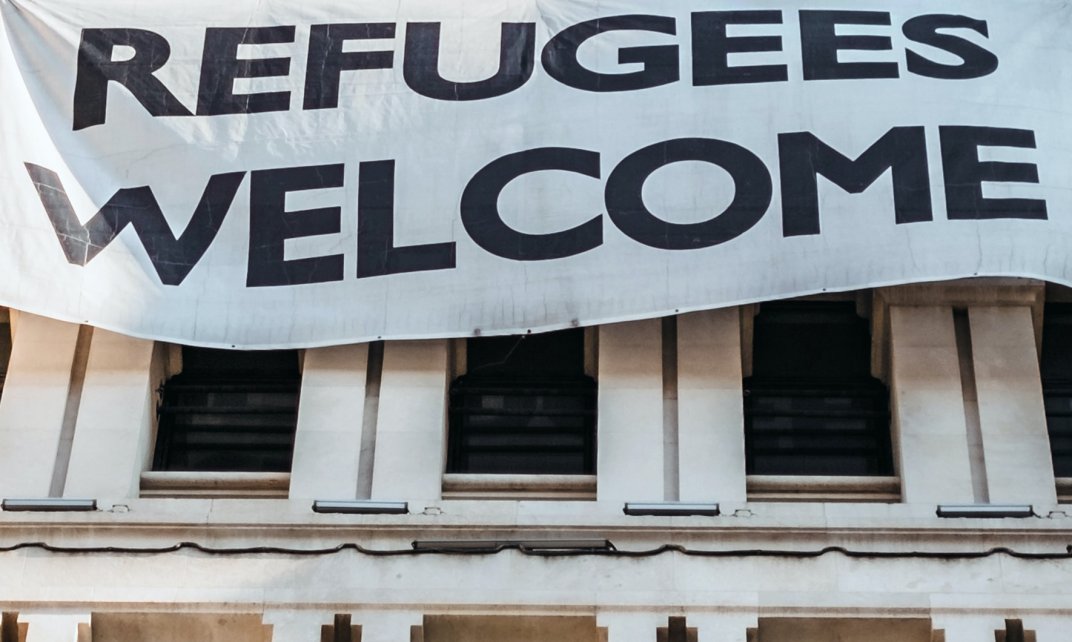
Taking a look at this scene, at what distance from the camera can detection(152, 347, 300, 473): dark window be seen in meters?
27.4

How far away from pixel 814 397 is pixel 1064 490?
11.3 feet

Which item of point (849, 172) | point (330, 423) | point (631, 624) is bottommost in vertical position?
point (631, 624)

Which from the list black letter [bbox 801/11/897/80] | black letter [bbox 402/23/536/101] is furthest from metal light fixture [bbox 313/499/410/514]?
black letter [bbox 801/11/897/80]

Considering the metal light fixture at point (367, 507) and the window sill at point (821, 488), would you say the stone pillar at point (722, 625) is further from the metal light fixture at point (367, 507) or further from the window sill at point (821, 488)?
the metal light fixture at point (367, 507)

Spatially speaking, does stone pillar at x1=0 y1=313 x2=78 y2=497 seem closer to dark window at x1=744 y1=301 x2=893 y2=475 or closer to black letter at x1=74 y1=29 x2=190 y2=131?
black letter at x1=74 y1=29 x2=190 y2=131

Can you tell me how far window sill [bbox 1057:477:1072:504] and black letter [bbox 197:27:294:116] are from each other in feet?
37.5

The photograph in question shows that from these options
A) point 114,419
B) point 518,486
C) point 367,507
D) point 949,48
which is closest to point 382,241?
point 518,486

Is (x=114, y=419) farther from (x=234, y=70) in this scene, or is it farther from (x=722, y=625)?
(x=722, y=625)

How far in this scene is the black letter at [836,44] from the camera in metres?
28.8

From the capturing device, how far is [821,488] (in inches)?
1035

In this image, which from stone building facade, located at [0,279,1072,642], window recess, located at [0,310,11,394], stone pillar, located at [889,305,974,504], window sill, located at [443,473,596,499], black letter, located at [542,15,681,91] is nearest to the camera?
stone building facade, located at [0,279,1072,642]

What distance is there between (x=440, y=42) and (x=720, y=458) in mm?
7647

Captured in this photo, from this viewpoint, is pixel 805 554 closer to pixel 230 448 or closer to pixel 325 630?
pixel 325 630

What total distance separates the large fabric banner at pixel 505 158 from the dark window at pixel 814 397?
1.31m
